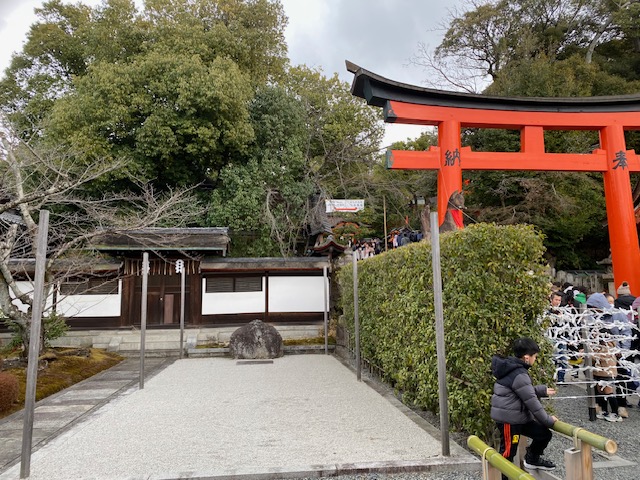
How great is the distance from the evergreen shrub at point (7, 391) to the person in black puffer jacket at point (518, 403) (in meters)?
6.50

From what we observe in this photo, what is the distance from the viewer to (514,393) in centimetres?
319

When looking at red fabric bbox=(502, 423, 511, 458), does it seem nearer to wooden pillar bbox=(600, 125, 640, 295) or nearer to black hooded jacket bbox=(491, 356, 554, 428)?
black hooded jacket bbox=(491, 356, 554, 428)

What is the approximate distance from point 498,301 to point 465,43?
976 inches

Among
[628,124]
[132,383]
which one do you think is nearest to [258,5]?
[628,124]

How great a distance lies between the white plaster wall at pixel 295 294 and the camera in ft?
47.9

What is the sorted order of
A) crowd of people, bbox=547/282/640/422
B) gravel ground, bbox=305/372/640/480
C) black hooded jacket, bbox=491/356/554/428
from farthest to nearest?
crowd of people, bbox=547/282/640/422, gravel ground, bbox=305/372/640/480, black hooded jacket, bbox=491/356/554/428

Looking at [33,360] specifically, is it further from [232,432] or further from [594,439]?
[594,439]

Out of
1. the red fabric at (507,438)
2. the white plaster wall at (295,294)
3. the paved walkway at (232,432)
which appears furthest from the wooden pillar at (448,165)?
the red fabric at (507,438)

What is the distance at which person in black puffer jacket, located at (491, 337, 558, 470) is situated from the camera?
10.3 ft

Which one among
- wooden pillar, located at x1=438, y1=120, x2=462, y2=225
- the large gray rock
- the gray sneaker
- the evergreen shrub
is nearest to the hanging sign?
the large gray rock

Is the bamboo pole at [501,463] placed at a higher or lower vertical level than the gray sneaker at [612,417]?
higher

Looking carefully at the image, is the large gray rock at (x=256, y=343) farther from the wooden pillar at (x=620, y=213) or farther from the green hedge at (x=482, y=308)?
the wooden pillar at (x=620, y=213)

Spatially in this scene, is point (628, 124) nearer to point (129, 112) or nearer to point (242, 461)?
point (242, 461)

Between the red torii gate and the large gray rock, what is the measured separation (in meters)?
5.52
